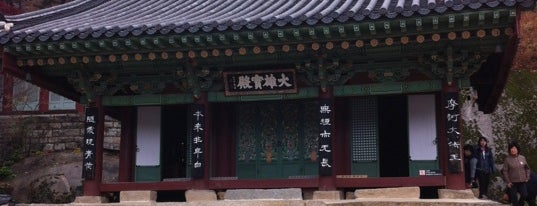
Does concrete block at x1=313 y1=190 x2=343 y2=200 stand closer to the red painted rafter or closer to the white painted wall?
the white painted wall

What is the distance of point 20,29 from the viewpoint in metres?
9.75

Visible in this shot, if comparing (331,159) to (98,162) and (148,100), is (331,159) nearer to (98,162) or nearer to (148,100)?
(148,100)

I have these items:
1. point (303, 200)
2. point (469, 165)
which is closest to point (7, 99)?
point (303, 200)

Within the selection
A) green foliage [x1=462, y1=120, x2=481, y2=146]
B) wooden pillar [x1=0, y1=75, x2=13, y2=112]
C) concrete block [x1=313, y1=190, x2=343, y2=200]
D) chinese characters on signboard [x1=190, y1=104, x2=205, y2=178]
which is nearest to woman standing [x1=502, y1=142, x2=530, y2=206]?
concrete block [x1=313, y1=190, x2=343, y2=200]

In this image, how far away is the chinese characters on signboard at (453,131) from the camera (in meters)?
8.99

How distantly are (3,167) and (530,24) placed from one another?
20.7 m

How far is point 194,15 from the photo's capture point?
10484 millimetres

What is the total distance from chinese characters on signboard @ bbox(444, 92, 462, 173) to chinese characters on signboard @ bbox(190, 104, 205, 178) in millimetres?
3954

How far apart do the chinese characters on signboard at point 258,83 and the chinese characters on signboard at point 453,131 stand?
245 cm

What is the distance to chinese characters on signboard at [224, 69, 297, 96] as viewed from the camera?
32.1 feet

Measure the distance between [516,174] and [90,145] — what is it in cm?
744

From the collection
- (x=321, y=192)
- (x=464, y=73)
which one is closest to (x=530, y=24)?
(x=464, y=73)

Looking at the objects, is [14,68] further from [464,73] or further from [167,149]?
[464,73]

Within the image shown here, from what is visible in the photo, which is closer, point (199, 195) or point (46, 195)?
point (199, 195)
